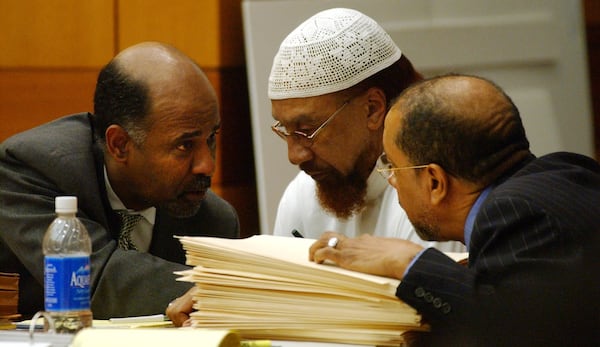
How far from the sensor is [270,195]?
186 inches

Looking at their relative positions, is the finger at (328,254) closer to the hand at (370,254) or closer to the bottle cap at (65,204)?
the hand at (370,254)

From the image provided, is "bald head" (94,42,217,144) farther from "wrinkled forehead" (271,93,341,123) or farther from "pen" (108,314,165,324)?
"pen" (108,314,165,324)

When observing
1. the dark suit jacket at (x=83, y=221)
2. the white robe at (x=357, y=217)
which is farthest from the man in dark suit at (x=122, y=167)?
the white robe at (x=357, y=217)

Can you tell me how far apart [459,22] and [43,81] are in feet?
6.76

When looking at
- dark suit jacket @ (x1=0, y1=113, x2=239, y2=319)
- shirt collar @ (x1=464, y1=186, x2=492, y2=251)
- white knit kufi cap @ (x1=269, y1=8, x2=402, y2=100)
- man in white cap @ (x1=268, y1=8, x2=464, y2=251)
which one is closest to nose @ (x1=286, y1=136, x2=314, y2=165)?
man in white cap @ (x1=268, y1=8, x2=464, y2=251)

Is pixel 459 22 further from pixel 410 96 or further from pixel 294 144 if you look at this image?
pixel 410 96

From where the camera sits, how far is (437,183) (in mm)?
2121

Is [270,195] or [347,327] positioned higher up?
[347,327]

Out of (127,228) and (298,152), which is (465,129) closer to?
(298,152)

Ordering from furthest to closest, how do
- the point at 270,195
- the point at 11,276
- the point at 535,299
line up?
the point at 270,195 → the point at 11,276 → the point at 535,299

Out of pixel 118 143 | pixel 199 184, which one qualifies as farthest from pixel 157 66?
pixel 199 184

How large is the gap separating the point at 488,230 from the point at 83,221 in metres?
1.18

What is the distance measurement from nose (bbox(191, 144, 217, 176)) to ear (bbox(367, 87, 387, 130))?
0.52 meters

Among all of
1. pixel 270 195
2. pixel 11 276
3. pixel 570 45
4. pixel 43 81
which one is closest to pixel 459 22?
pixel 570 45
